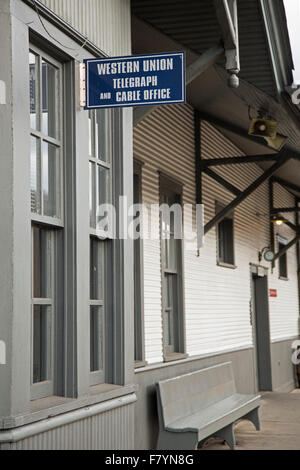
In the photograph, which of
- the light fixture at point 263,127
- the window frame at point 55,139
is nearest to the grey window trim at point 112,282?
the window frame at point 55,139

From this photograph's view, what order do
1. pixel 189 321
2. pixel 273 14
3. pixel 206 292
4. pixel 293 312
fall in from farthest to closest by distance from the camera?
pixel 293 312 → pixel 206 292 → pixel 189 321 → pixel 273 14

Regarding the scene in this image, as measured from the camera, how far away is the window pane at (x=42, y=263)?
5.35m

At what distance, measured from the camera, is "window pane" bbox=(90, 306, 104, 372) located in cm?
618

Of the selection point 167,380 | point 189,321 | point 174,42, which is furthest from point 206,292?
point 174,42

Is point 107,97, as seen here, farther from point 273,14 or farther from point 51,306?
point 273,14

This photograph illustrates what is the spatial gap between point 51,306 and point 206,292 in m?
6.33

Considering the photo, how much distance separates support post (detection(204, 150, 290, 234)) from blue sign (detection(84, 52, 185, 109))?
6147 millimetres

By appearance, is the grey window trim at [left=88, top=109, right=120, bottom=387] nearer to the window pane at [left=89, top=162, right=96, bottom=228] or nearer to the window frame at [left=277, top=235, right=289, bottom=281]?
the window pane at [left=89, top=162, right=96, bottom=228]

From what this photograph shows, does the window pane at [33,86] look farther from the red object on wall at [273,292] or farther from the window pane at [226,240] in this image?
the red object on wall at [273,292]

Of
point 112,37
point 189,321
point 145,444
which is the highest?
point 112,37

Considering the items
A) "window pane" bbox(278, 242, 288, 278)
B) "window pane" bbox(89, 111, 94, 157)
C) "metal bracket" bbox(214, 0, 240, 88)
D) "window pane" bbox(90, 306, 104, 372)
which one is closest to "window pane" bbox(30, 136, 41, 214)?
"window pane" bbox(89, 111, 94, 157)

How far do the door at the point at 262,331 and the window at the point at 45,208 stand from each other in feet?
35.5

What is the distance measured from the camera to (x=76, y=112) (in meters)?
5.68

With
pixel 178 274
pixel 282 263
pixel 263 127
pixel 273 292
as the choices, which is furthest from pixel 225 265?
pixel 282 263
